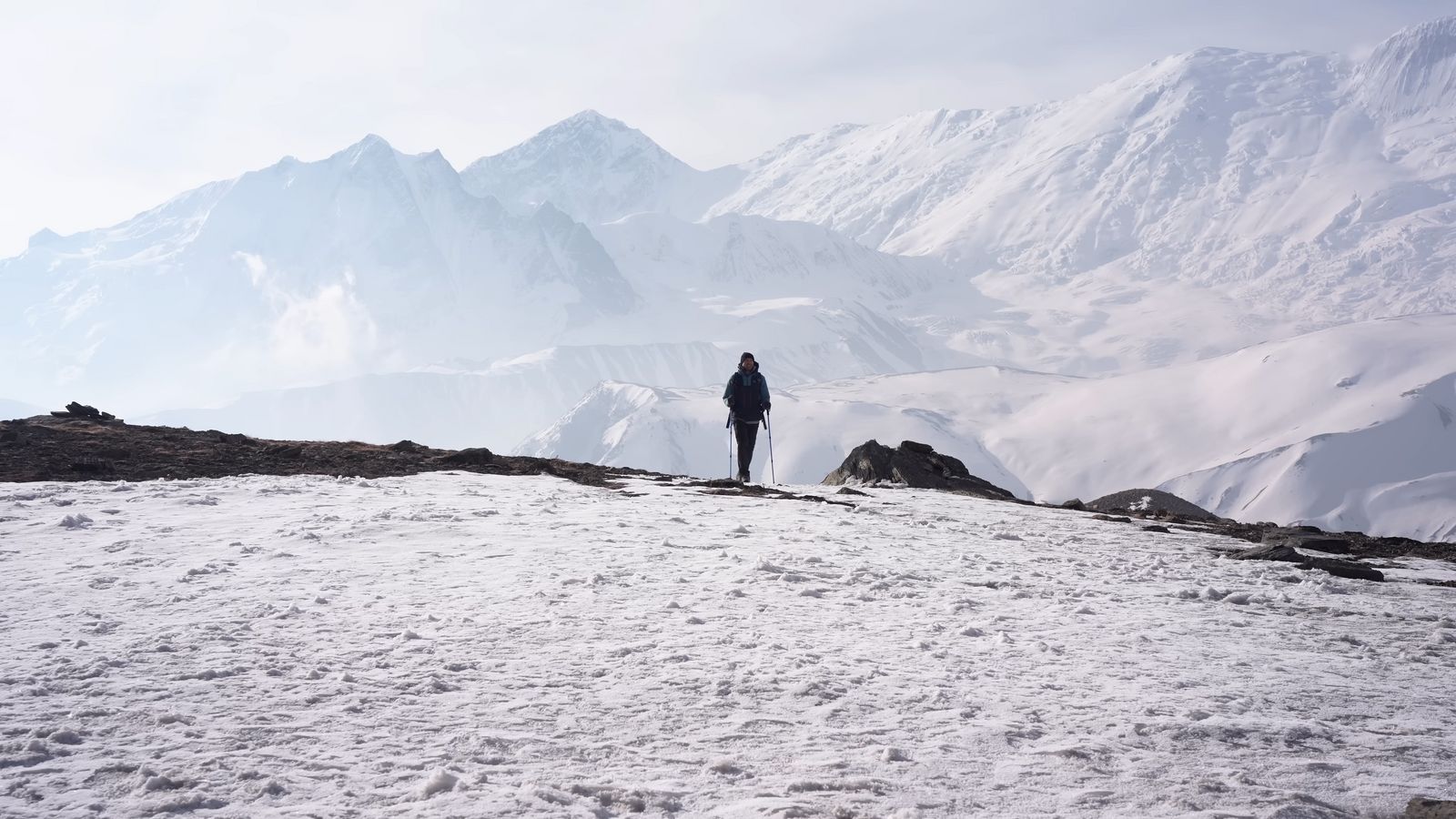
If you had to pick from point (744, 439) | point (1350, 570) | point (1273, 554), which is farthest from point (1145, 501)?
point (1350, 570)

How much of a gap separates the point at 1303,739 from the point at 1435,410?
220 metres

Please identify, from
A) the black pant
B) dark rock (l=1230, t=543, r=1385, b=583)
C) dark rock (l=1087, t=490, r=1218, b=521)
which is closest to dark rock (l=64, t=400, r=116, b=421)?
the black pant

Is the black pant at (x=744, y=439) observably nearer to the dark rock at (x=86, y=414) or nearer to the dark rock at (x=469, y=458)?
the dark rock at (x=469, y=458)

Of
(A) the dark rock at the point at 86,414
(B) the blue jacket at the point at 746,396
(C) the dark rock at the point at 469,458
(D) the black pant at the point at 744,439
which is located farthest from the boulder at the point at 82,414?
(D) the black pant at the point at 744,439

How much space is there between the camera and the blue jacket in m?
18.9

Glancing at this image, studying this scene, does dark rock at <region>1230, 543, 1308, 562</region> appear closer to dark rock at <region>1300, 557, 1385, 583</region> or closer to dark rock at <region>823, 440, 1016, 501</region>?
dark rock at <region>1300, 557, 1385, 583</region>

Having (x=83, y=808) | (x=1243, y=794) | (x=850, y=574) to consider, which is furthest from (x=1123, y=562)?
(x=83, y=808)

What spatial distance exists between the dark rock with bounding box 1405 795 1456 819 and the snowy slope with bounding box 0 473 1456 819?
4.1 inches

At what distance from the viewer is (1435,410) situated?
614ft

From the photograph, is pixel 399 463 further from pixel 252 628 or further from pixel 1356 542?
pixel 1356 542

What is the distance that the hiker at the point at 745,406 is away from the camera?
18922mm

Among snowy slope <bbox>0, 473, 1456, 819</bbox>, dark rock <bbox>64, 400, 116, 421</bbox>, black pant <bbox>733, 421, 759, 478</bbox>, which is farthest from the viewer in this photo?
dark rock <bbox>64, 400, 116, 421</bbox>

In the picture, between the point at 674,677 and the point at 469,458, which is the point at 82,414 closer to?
the point at 469,458

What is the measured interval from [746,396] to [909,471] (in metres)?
3.69
